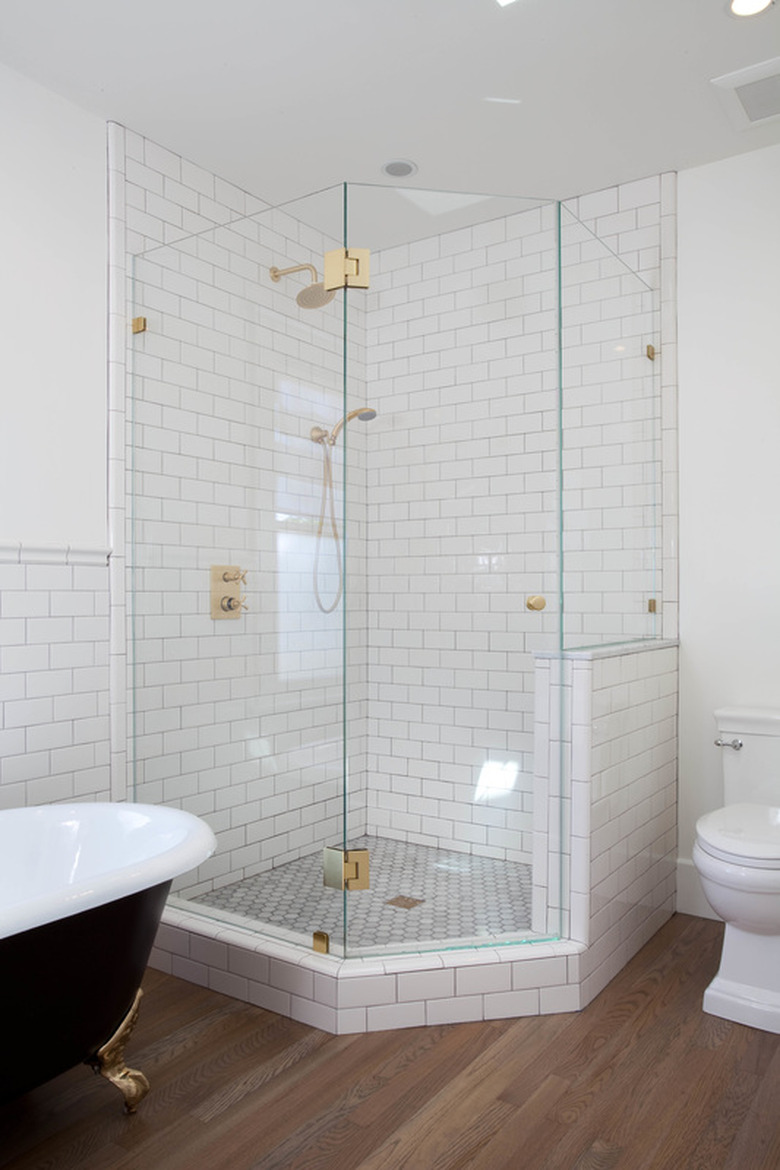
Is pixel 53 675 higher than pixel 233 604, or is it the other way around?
pixel 233 604

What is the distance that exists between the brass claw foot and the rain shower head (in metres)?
2.06

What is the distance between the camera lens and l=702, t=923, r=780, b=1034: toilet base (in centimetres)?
248

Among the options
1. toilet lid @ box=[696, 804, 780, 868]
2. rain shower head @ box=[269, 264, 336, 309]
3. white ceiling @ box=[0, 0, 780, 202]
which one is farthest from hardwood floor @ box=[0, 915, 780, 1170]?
white ceiling @ box=[0, 0, 780, 202]

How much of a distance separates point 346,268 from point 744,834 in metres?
2.12

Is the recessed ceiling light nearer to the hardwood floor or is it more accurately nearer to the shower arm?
the shower arm

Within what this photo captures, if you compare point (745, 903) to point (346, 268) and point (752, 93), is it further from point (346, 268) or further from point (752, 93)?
point (752, 93)

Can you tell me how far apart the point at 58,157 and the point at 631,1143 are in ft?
11.2

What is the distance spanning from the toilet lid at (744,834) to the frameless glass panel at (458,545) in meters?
0.48

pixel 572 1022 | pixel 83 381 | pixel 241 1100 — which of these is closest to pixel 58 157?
pixel 83 381

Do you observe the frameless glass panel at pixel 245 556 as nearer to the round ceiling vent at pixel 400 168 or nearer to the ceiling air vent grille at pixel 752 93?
the round ceiling vent at pixel 400 168

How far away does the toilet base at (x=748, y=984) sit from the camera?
8.15 feet

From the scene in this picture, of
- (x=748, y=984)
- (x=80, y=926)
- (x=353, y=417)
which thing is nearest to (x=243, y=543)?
(x=353, y=417)

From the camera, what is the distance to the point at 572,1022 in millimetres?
2475

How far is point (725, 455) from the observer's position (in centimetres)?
329
